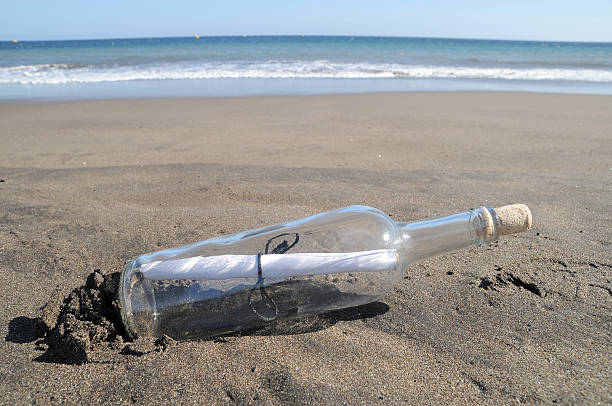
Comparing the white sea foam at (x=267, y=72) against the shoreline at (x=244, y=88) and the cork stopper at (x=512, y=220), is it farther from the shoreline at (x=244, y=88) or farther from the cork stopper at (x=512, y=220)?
the cork stopper at (x=512, y=220)

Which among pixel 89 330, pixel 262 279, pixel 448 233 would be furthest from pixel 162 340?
pixel 448 233

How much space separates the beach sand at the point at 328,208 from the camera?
3.95ft

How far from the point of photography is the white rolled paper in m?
1.30

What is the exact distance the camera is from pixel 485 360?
130 centimetres

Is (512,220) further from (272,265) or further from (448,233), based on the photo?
(272,265)

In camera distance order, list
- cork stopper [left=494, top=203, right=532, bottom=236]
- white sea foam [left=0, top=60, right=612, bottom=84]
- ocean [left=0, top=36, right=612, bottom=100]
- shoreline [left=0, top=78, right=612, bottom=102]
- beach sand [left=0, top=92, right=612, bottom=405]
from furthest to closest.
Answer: white sea foam [left=0, top=60, right=612, bottom=84], ocean [left=0, top=36, right=612, bottom=100], shoreline [left=0, top=78, right=612, bottom=102], cork stopper [left=494, top=203, right=532, bottom=236], beach sand [left=0, top=92, right=612, bottom=405]

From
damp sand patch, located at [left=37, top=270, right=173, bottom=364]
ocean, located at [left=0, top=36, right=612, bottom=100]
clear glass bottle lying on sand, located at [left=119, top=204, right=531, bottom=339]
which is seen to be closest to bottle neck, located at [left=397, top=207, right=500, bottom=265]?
clear glass bottle lying on sand, located at [left=119, top=204, right=531, bottom=339]

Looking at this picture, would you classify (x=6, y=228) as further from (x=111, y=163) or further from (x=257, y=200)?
(x=111, y=163)

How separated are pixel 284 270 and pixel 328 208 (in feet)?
4.58

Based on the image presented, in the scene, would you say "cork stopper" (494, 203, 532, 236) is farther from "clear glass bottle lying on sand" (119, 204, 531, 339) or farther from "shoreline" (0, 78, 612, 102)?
"shoreline" (0, 78, 612, 102)

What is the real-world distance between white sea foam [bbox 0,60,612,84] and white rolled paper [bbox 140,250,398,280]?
13.1 meters

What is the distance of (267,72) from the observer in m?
14.8

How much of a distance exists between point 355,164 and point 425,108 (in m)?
4.04

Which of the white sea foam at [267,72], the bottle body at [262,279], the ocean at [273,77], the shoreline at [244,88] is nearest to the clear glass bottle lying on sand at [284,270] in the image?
the bottle body at [262,279]
